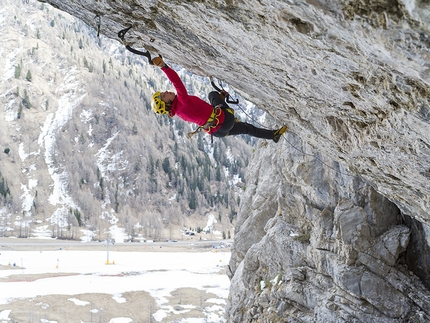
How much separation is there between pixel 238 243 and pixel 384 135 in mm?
12209

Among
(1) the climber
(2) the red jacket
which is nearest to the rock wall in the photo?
(1) the climber

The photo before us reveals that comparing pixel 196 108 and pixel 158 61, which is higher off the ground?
pixel 158 61

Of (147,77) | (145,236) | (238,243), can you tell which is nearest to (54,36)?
(147,77)

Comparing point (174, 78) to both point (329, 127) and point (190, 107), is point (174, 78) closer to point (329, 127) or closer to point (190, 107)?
point (190, 107)

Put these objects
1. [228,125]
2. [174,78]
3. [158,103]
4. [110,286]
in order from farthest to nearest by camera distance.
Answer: [110,286] < [228,125] < [158,103] < [174,78]

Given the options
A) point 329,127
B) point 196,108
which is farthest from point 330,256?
point 196,108

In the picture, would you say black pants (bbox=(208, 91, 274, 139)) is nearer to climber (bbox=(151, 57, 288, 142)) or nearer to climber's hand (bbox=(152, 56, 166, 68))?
climber (bbox=(151, 57, 288, 142))

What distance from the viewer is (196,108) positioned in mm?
7086

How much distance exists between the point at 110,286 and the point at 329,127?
3176 centimetres

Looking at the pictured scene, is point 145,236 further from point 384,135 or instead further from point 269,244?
point 384,135

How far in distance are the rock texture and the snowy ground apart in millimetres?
16585

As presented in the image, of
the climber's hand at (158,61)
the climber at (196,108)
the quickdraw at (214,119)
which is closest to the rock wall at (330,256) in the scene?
the climber at (196,108)

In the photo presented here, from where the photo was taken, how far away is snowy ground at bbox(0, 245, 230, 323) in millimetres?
27344

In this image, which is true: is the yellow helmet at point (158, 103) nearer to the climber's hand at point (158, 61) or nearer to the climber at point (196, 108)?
the climber at point (196, 108)
